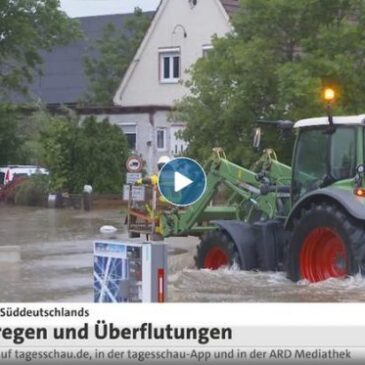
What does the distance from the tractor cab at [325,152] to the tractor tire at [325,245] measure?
546 millimetres

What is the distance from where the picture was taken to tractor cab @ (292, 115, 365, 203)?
42.5ft

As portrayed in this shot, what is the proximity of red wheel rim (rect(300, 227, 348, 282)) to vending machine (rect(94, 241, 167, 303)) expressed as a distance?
4.91 m

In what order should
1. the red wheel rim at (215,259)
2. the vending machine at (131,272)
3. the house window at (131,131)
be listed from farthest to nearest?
the house window at (131,131) < the red wheel rim at (215,259) < the vending machine at (131,272)

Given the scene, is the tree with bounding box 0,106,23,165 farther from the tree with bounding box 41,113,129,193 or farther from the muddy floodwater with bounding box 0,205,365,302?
the muddy floodwater with bounding box 0,205,365,302

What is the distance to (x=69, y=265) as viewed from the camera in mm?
16891

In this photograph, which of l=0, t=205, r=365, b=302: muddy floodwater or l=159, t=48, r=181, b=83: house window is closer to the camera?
l=0, t=205, r=365, b=302: muddy floodwater

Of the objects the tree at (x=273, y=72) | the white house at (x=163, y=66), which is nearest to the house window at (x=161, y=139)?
the white house at (x=163, y=66)

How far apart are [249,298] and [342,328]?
581 cm

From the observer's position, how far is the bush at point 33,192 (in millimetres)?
34750

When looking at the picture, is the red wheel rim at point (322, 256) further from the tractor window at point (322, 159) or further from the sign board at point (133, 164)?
the sign board at point (133, 164)

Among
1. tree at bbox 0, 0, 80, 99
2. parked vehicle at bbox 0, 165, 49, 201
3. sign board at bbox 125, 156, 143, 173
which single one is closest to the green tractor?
sign board at bbox 125, 156, 143, 173

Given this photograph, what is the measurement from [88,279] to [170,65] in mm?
33542

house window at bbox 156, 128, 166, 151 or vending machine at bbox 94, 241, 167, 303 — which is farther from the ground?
house window at bbox 156, 128, 166, 151
